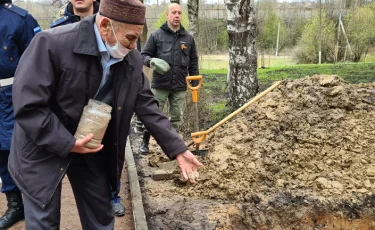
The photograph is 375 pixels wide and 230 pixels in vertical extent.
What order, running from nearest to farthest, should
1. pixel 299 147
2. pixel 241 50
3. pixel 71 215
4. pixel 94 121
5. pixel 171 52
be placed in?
pixel 94 121
pixel 71 215
pixel 299 147
pixel 171 52
pixel 241 50

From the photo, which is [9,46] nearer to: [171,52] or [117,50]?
[117,50]

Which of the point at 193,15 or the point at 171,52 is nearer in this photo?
the point at 171,52

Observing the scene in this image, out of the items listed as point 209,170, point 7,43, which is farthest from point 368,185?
point 7,43

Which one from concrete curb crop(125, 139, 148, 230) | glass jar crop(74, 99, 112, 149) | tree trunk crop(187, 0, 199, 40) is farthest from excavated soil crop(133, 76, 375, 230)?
tree trunk crop(187, 0, 199, 40)

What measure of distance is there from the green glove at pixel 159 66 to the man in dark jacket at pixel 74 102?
108 inches

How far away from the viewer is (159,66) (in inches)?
211

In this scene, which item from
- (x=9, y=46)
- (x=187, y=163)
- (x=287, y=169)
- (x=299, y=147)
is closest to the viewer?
(x=187, y=163)

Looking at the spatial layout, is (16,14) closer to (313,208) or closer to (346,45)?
(313,208)

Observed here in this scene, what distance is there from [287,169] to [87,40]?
10.3ft

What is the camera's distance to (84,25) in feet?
7.61

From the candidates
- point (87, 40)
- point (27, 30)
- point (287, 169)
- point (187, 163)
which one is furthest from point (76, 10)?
point (287, 169)

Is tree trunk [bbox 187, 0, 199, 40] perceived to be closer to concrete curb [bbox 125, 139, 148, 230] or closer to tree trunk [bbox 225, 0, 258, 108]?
tree trunk [bbox 225, 0, 258, 108]

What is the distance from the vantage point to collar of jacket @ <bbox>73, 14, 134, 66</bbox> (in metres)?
2.24

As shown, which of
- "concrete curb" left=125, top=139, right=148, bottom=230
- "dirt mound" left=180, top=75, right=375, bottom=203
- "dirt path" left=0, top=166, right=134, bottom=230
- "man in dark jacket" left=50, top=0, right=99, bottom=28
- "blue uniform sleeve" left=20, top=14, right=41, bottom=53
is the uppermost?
"man in dark jacket" left=50, top=0, right=99, bottom=28
